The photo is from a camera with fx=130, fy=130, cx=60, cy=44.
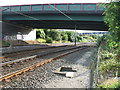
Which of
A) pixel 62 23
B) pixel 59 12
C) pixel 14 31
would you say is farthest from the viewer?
pixel 14 31

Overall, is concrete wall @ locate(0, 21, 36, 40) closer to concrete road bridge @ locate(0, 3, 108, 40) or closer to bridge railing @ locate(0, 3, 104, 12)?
concrete road bridge @ locate(0, 3, 108, 40)

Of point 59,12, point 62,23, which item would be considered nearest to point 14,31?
point 62,23

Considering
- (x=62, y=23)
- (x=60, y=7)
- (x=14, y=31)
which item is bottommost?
(x=14, y=31)

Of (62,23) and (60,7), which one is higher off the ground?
(60,7)

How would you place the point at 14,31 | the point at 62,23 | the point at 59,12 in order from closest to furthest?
the point at 59,12 → the point at 62,23 → the point at 14,31

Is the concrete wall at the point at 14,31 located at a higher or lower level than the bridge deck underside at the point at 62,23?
lower

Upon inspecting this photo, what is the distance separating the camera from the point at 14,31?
38.3 meters

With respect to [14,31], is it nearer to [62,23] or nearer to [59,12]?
[62,23]

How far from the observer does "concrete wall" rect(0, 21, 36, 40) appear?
34656mm

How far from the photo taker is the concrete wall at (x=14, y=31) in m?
34.7

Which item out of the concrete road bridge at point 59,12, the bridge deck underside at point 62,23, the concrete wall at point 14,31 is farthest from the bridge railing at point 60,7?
the concrete wall at point 14,31

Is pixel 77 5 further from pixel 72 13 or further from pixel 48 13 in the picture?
pixel 48 13

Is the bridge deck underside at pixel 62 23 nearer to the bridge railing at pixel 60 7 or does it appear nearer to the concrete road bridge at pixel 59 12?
the concrete road bridge at pixel 59 12

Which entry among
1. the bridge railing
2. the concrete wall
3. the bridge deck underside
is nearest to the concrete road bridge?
the bridge railing
